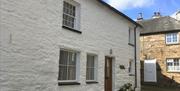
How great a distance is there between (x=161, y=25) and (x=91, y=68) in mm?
17225

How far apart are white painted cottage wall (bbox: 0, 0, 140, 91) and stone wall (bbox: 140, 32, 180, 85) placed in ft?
47.2

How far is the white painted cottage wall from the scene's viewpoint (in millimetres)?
7738

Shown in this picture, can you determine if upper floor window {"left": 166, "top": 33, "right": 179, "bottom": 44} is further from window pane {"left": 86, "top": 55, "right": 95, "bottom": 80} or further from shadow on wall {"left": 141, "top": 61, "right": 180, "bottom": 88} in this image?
window pane {"left": 86, "top": 55, "right": 95, "bottom": 80}

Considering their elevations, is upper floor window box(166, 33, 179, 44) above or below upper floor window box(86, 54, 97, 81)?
above

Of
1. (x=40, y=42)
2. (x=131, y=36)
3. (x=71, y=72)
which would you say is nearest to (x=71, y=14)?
(x=71, y=72)

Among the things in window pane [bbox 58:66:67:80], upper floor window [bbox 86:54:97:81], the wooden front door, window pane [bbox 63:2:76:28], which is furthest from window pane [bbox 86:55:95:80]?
window pane [bbox 63:2:76:28]

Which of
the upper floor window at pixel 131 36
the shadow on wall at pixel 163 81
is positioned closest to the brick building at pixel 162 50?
the shadow on wall at pixel 163 81

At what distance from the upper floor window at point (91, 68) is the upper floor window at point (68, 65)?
1.31 meters

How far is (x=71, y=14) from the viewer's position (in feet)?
37.7

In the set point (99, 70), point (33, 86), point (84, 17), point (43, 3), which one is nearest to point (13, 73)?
point (33, 86)

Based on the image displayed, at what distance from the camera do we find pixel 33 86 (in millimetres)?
8609

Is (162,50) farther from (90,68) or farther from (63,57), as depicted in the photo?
(63,57)

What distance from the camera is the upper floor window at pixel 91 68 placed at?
41.5 ft

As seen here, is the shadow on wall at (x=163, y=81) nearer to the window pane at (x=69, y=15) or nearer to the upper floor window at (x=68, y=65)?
the upper floor window at (x=68, y=65)
